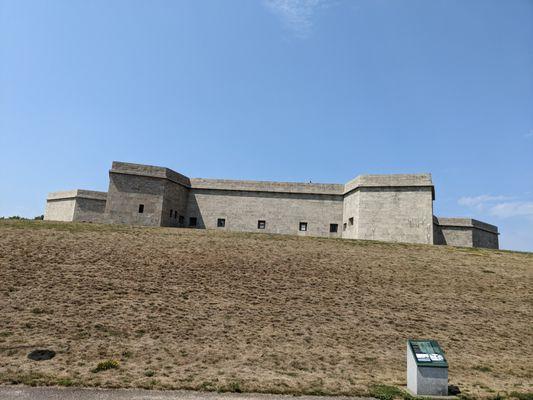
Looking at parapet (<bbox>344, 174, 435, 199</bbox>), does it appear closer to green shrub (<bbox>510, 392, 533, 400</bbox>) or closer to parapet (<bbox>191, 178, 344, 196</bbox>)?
parapet (<bbox>191, 178, 344, 196</bbox>)

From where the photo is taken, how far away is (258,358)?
1177 centimetres

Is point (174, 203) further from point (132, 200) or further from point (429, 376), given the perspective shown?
point (429, 376)

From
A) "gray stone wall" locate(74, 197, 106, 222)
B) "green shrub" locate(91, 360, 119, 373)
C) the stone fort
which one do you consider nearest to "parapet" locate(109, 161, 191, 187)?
the stone fort

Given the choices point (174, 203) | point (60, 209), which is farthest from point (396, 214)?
point (60, 209)

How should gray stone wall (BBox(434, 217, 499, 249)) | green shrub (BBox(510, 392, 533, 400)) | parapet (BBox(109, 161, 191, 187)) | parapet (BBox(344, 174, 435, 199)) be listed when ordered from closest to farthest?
green shrub (BBox(510, 392, 533, 400)) → parapet (BBox(344, 174, 435, 199)) → parapet (BBox(109, 161, 191, 187)) → gray stone wall (BBox(434, 217, 499, 249))

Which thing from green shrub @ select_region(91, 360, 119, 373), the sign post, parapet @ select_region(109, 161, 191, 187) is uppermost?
parapet @ select_region(109, 161, 191, 187)

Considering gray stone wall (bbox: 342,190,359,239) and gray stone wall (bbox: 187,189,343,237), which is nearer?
gray stone wall (bbox: 342,190,359,239)

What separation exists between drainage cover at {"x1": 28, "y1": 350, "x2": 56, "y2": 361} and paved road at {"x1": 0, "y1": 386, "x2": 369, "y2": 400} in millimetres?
1828

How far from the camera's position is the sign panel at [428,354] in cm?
965

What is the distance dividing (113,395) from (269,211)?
1140 inches

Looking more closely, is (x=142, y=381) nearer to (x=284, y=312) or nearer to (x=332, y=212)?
(x=284, y=312)

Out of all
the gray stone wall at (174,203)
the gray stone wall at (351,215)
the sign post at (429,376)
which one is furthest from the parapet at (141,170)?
the sign post at (429,376)

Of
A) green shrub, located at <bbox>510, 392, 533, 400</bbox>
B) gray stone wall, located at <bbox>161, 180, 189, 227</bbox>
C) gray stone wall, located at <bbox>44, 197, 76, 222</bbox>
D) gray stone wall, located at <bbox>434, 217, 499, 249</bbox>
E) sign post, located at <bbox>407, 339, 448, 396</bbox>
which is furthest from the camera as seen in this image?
gray stone wall, located at <bbox>44, 197, 76, 222</bbox>

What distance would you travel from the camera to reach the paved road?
848 centimetres
